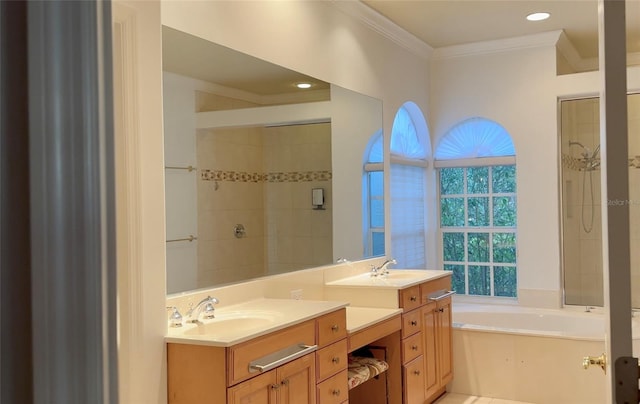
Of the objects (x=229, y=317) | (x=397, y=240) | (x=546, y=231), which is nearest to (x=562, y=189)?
(x=546, y=231)

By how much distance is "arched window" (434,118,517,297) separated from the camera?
5574 mm

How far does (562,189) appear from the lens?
5242mm

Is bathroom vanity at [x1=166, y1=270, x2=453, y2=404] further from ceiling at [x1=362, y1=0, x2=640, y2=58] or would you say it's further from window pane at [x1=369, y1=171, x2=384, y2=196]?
ceiling at [x1=362, y1=0, x2=640, y2=58]

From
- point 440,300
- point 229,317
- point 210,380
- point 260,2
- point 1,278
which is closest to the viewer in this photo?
point 1,278

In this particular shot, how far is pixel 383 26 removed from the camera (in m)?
4.67

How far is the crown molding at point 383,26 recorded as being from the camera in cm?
416

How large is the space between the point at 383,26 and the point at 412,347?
243cm

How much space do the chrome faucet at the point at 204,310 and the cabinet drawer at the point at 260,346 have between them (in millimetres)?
360

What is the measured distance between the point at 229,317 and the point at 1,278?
2180mm

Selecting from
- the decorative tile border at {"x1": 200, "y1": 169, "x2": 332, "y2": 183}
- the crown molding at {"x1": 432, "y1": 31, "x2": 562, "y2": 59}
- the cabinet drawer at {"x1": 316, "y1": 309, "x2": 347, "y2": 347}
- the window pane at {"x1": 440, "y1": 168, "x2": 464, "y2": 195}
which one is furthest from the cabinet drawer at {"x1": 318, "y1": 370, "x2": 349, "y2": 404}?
the crown molding at {"x1": 432, "y1": 31, "x2": 562, "y2": 59}

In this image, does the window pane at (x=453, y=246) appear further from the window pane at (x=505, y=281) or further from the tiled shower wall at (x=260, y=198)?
the tiled shower wall at (x=260, y=198)

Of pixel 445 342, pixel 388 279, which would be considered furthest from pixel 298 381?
pixel 445 342

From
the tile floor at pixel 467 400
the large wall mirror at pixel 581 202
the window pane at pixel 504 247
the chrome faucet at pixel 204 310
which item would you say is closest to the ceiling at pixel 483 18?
the large wall mirror at pixel 581 202

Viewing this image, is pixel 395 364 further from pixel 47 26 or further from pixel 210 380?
pixel 47 26
